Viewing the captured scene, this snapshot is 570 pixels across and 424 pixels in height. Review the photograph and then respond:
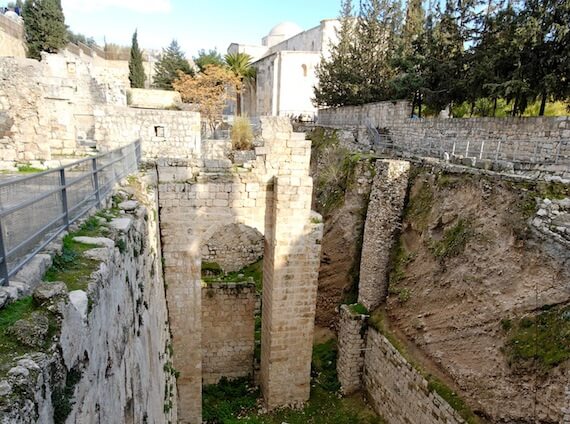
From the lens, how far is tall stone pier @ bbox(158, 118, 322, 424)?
834 cm

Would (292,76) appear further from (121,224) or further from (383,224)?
(121,224)

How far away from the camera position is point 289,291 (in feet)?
29.3

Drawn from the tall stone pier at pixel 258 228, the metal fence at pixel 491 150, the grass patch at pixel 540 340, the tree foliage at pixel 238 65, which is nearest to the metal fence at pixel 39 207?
the tall stone pier at pixel 258 228

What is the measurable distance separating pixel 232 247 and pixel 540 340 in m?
11.6

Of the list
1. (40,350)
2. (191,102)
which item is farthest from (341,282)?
(191,102)

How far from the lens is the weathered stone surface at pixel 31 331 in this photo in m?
1.76

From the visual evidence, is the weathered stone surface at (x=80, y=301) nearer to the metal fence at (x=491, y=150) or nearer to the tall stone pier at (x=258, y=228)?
the tall stone pier at (x=258, y=228)

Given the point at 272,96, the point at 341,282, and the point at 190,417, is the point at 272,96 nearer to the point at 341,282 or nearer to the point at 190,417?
the point at 341,282

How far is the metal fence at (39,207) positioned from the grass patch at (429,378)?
Result: 6.74 m

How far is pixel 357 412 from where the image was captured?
9.39 metres

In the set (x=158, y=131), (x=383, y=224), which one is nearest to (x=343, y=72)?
(x=158, y=131)

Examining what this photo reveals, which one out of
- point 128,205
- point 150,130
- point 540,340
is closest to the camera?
point 128,205

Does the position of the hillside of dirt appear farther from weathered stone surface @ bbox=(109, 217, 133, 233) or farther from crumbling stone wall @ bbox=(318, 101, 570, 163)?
weathered stone surface @ bbox=(109, 217, 133, 233)

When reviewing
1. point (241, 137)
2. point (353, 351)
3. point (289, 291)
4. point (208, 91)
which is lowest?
point (353, 351)
